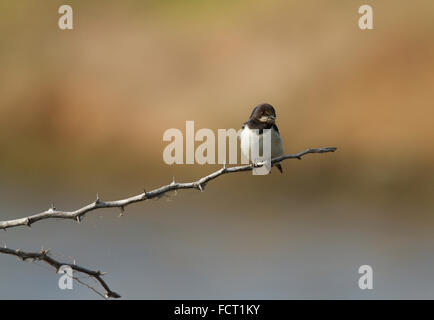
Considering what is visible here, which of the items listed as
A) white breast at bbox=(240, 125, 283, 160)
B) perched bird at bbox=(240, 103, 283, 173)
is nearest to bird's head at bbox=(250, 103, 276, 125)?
perched bird at bbox=(240, 103, 283, 173)

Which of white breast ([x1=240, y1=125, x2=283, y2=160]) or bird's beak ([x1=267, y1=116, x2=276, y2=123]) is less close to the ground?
bird's beak ([x1=267, y1=116, x2=276, y2=123])

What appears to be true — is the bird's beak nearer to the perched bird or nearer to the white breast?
the perched bird

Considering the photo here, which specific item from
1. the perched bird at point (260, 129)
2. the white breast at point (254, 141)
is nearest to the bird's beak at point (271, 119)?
the perched bird at point (260, 129)

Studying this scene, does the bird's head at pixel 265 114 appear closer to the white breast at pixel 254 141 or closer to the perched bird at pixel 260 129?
the perched bird at pixel 260 129

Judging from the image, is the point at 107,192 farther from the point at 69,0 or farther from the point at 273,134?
the point at 273,134

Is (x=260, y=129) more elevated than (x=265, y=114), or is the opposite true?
(x=265, y=114)

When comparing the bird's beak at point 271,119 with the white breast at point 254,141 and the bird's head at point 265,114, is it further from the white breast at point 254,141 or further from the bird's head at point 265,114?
the white breast at point 254,141

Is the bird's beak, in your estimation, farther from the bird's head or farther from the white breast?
the white breast

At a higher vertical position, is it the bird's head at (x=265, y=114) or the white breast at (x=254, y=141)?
the bird's head at (x=265, y=114)

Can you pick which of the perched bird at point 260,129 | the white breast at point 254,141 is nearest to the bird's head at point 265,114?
the perched bird at point 260,129

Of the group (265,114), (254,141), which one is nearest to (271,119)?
(265,114)

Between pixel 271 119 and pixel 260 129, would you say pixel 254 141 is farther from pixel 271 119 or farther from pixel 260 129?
pixel 271 119

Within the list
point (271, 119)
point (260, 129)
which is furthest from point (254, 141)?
point (271, 119)

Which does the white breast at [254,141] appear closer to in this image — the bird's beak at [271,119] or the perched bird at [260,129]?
the perched bird at [260,129]
